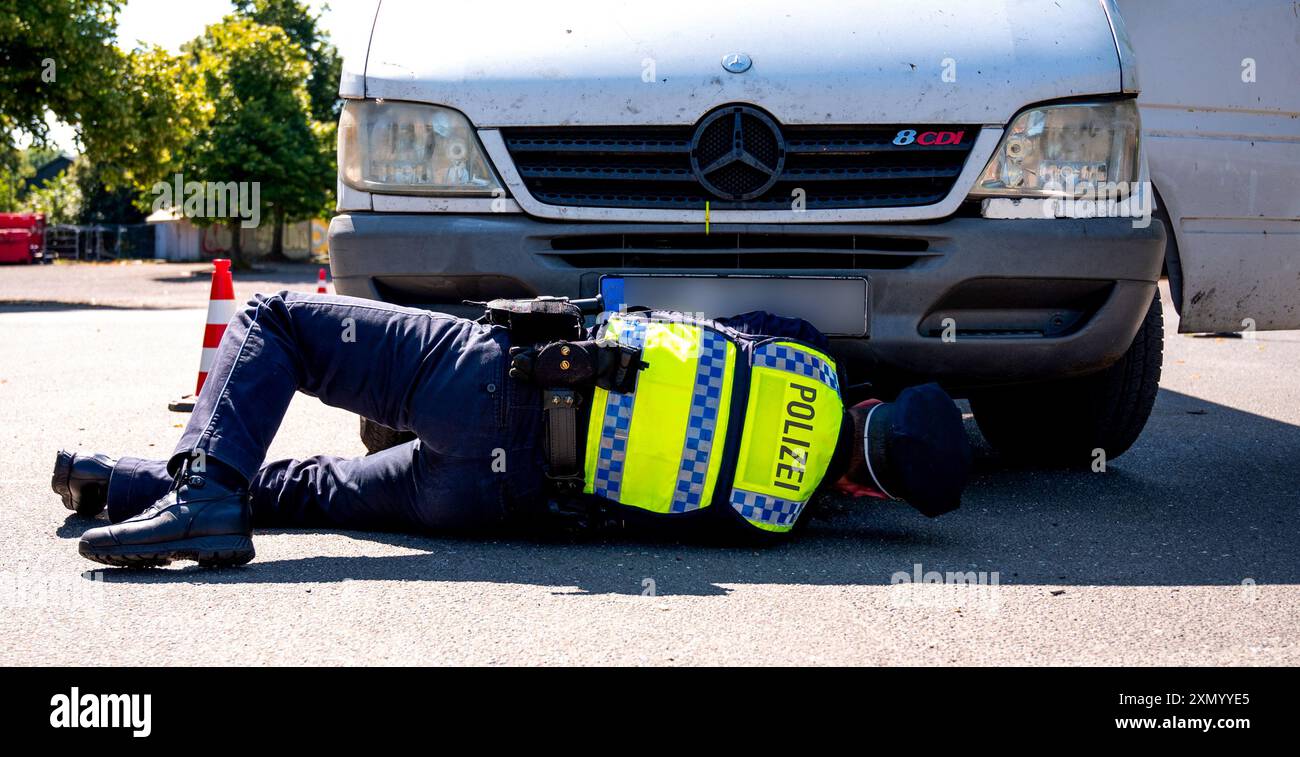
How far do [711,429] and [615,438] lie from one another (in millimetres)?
243

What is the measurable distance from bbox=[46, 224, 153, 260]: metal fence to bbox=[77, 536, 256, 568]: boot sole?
46.3m

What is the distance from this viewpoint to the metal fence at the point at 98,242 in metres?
49.8

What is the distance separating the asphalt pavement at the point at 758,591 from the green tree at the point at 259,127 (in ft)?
120

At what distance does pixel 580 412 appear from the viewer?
11.6 ft

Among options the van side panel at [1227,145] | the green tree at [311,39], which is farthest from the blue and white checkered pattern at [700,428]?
the green tree at [311,39]

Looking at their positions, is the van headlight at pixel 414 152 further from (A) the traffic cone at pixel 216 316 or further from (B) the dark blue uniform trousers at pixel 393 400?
(A) the traffic cone at pixel 216 316

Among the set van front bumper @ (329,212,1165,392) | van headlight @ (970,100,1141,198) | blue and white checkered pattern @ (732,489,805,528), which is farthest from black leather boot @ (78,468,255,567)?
van headlight @ (970,100,1141,198)

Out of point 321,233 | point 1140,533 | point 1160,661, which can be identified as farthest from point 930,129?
point 321,233

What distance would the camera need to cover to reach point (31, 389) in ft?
25.3

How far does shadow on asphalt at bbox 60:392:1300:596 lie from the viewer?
342cm

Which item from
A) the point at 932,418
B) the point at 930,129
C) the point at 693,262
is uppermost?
the point at 930,129

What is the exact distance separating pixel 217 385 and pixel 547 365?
2.67ft

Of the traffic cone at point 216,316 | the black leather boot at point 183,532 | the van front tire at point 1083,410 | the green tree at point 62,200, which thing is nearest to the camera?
the black leather boot at point 183,532
